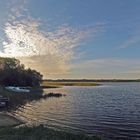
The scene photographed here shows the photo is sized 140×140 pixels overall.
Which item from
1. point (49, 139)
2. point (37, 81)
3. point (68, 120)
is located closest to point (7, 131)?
point (49, 139)

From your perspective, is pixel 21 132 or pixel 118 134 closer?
pixel 21 132

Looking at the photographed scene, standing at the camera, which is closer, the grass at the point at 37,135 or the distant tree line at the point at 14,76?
the grass at the point at 37,135

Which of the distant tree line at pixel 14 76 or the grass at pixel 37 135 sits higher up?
the distant tree line at pixel 14 76

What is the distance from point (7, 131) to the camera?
28.9 m

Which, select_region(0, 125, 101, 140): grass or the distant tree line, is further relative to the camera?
the distant tree line

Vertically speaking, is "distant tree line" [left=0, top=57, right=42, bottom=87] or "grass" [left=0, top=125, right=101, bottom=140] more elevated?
"distant tree line" [left=0, top=57, right=42, bottom=87]

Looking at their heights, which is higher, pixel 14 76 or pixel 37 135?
pixel 14 76

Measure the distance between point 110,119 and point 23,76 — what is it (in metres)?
102

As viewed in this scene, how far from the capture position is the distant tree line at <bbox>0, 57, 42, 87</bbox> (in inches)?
5404

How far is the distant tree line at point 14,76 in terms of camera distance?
137 meters

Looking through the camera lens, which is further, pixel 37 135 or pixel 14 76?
pixel 14 76

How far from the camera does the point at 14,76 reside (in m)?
140

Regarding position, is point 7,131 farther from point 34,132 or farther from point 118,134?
point 118,134

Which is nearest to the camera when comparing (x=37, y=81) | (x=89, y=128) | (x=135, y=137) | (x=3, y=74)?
(x=135, y=137)
